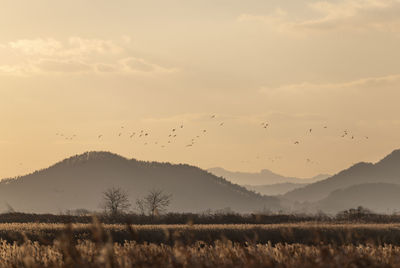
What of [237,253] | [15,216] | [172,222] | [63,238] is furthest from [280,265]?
[15,216]

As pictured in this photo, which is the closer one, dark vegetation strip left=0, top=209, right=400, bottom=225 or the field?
the field

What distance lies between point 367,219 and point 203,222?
21312 millimetres

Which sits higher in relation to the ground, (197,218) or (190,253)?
(197,218)

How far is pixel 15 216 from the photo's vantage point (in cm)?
8319

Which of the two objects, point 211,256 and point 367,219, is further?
point 367,219

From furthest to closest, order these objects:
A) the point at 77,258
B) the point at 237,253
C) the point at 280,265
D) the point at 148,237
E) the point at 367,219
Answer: the point at 367,219
the point at 148,237
the point at 237,253
the point at 280,265
the point at 77,258

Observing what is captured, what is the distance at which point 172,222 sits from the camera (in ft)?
262

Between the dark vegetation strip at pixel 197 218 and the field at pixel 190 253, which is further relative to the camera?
the dark vegetation strip at pixel 197 218

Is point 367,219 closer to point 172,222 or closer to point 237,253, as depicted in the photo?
point 172,222

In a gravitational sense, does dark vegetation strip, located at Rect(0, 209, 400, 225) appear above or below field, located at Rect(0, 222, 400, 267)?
above

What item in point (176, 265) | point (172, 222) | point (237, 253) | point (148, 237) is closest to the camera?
point (176, 265)

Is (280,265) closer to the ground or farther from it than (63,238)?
closer to the ground

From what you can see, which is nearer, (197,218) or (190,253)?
(190,253)

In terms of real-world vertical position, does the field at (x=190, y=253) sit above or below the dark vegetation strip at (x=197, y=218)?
below
